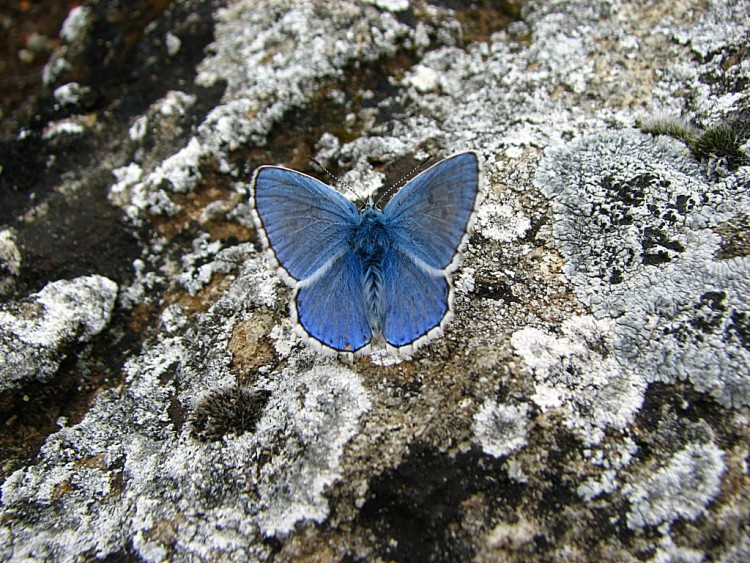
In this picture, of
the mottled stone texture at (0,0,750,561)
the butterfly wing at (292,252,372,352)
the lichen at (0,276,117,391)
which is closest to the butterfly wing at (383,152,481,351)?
the butterfly wing at (292,252,372,352)

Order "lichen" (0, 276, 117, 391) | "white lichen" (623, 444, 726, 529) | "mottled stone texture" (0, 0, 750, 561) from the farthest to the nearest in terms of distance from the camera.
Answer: "lichen" (0, 276, 117, 391)
"mottled stone texture" (0, 0, 750, 561)
"white lichen" (623, 444, 726, 529)

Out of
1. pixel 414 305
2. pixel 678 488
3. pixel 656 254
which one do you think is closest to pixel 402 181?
pixel 414 305

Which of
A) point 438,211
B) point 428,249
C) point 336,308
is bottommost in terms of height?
point 336,308

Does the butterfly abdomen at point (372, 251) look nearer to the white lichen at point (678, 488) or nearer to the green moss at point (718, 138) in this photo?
the white lichen at point (678, 488)

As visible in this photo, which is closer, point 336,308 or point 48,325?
point 336,308

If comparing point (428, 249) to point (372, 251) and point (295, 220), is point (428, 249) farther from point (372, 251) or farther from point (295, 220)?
point (295, 220)

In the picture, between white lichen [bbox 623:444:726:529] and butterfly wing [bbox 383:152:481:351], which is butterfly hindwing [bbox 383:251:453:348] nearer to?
butterfly wing [bbox 383:152:481:351]

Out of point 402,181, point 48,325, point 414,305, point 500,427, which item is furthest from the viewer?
point 402,181
